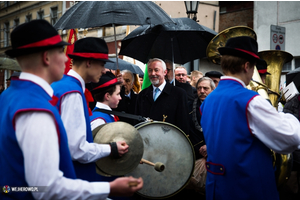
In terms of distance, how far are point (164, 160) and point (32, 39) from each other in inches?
90.5

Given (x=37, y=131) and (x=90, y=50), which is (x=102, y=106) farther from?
(x=37, y=131)

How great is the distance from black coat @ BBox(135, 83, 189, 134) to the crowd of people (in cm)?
134

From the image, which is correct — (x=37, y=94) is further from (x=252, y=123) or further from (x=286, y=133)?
(x=286, y=133)

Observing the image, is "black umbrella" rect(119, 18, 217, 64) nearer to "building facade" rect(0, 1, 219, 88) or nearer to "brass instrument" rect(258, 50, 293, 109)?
"brass instrument" rect(258, 50, 293, 109)

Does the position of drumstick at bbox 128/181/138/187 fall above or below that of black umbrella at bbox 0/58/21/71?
below

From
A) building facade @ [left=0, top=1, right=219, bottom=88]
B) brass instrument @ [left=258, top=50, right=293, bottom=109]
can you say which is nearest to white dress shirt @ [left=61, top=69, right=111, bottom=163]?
brass instrument @ [left=258, top=50, right=293, bottom=109]

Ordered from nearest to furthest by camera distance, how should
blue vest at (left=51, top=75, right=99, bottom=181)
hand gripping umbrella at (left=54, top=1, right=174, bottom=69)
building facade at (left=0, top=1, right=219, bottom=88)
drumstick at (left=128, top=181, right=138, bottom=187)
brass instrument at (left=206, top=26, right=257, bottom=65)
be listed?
1. drumstick at (left=128, top=181, right=138, bottom=187)
2. blue vest at (left=51, top=75, right=99, bottom=181)
3. brass instrument at (left=206, top=26, right=257, bottom=65)
4. hand gripping umbrella at (left=54, top=1, right=174, bottom=69)
5. building facade at (left=0, top=1, right=219, bottom=88)

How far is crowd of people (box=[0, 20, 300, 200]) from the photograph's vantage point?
59.7 inches

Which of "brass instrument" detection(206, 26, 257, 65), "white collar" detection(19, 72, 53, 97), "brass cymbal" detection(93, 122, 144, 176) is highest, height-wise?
"brass instrument" detection(206, 26, 257, 65)

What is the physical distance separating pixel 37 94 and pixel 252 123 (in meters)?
1.61

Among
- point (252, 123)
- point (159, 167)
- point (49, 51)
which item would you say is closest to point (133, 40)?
point (159, 167)

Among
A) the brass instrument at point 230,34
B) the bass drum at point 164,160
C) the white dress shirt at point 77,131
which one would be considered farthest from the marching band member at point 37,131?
the brass instrument at point 230,34

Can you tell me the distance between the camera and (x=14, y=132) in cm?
155

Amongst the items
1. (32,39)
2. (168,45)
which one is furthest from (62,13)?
(32,39)
